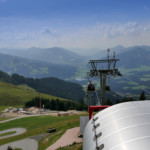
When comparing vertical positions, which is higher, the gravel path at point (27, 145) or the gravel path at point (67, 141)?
the gravel path at point (67, 141)

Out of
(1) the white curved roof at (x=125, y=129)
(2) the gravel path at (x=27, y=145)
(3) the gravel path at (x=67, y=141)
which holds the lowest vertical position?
(2) the gravel path at (x=27, y=145)

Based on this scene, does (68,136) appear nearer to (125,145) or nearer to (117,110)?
(117,110)

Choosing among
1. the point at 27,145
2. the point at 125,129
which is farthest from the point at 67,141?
the point at 125,129

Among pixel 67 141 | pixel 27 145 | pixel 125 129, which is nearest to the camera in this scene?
pixel 125 129

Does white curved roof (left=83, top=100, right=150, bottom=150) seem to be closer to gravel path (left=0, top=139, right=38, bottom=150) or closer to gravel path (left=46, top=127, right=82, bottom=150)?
gravel path (left=46, top=127, right=82, bottom=150)

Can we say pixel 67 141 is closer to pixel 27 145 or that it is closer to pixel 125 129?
pixel 27 145

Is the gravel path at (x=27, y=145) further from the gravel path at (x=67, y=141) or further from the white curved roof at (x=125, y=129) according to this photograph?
the white curved roof at (x=125, y=129)

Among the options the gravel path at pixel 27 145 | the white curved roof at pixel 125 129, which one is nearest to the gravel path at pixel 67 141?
the gravel path at pixel 27 145

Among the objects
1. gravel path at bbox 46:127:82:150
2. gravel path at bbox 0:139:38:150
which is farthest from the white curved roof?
gravel path at bbox 0:139:38:150

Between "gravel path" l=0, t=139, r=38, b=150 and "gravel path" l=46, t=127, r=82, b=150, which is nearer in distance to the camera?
"gravel path" l=46, t=127, r=82, b=150

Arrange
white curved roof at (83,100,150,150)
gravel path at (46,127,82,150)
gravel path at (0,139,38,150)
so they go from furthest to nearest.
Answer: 1. gravel path at (0,139,38,150)
2. gravel path at (46,127,82,150)
3. white curved roof at (83,100,150,150)
